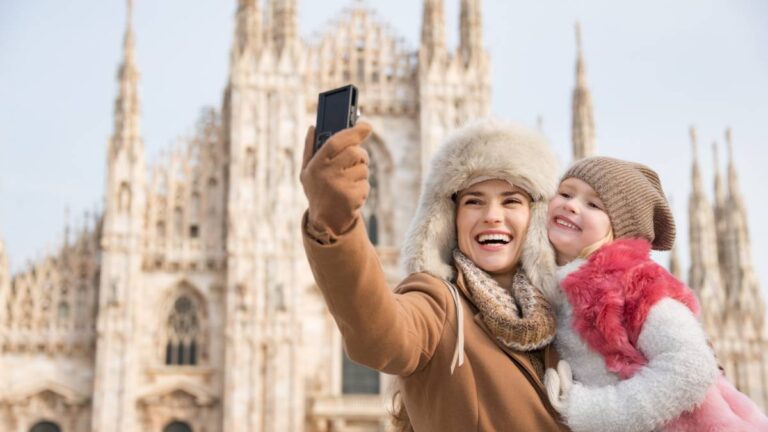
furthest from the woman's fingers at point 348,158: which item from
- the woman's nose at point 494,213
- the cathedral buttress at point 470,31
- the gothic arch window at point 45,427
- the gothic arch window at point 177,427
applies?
the cathedral buttress at point 470,31

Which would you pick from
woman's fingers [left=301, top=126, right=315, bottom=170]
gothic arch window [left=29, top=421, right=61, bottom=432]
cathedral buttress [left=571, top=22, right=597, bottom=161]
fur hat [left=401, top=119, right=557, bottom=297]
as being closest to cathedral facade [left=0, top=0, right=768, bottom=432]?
gothic arch window [left=29, top=421, right=61, bottom=432]

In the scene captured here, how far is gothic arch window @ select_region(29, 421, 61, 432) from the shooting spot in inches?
851

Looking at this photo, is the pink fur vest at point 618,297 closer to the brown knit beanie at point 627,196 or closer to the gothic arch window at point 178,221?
the brown knit beanie at point 627,196

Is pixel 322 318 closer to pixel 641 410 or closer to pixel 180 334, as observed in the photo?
pixel 180 334

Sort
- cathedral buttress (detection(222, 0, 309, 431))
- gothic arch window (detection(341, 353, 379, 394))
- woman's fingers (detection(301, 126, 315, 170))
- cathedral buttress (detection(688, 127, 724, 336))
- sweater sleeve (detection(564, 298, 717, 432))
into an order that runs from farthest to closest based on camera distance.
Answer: cathedral buttress (detection(688, 127, 724, 336)) → gothic arch window (detection(341, 353, 379, 394)) → cathedral buttress (detection(222, 0, 309, 431)) → sweater sleeve (detection(564, 298, 717, 432)) → woman's fingers (detection(301, 126, 315, 170))

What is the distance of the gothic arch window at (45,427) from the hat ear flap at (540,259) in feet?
64.6

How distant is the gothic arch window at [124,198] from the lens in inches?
883

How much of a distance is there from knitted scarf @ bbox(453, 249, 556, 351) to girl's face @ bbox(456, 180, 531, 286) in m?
0.07

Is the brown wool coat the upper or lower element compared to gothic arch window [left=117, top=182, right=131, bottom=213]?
lower

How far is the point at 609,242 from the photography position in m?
3.75

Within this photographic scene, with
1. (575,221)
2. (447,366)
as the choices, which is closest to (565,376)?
(447,366)

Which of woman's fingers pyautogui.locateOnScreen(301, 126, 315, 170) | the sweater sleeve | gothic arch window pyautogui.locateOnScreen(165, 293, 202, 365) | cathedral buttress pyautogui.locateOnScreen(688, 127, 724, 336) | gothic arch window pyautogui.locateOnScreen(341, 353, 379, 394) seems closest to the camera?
woman's fingers pyautogui.locateOnScreen(301, 126, 315, 170)

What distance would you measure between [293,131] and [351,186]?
813 inches

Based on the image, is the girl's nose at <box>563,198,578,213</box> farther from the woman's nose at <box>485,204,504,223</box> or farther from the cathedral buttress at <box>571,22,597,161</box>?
the cathedral buttress at <box>571,22,597,161</box>
